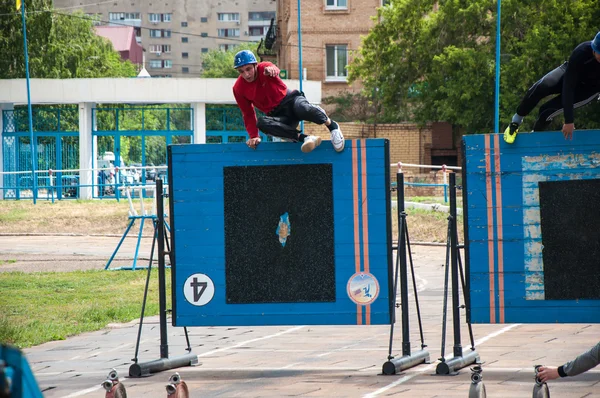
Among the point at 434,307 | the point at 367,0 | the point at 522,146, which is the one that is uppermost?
the point at 367,0

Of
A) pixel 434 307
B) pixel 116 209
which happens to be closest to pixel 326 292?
pixel 434 307

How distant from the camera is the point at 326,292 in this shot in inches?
313

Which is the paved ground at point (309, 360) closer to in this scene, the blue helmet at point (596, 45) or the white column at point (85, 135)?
the blue helmet at point (596, 45)

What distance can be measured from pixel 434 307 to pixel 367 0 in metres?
41.8

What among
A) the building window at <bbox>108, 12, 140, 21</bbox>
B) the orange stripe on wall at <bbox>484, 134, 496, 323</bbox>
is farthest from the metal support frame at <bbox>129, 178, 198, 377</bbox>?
the building window at <bbox>108, 12, 140, 21</bbox>

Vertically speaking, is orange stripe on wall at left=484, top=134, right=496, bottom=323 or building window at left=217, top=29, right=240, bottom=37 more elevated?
building window at left=217, top=29, right=240, bottom=37

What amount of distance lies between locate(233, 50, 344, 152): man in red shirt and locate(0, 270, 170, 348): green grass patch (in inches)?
144

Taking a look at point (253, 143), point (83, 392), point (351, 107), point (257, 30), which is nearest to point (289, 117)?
point (253, 143)

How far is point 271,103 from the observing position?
8.27m

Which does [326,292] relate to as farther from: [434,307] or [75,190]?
[75,190]

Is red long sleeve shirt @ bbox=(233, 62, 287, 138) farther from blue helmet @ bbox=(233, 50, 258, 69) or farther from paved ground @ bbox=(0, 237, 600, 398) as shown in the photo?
paved ground @ bbox=(0, 237, 600, 398)

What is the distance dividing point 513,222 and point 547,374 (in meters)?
2.06

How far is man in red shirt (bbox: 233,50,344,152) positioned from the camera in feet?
26.7

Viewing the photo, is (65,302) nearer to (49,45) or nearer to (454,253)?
(454,253)
